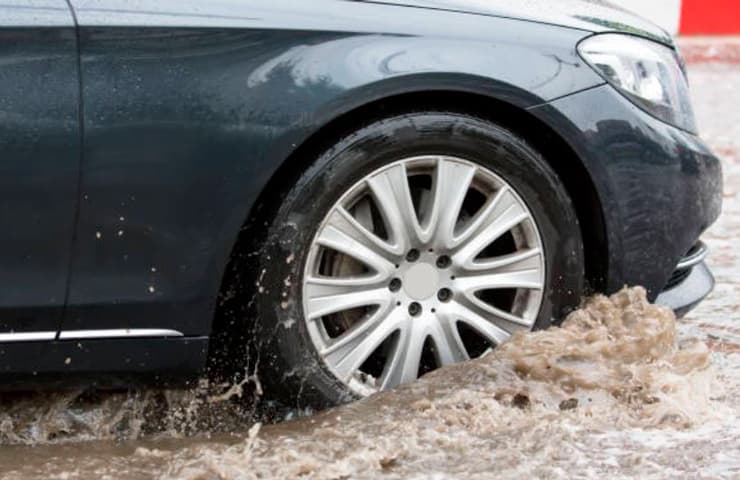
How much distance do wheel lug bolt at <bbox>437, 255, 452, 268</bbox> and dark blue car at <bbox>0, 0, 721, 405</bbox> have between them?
0.6 inches

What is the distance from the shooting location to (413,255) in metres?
3.63

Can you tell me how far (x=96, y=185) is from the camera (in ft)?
10.8

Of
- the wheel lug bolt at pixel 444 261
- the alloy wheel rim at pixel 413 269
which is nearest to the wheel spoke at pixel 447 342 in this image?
the alloy wheel rim at pixel 413 269

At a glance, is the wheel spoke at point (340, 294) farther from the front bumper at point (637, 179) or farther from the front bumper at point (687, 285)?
the front bumper at point (687, 285)

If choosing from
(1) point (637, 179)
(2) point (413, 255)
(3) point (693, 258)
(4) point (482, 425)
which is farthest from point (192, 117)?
(3) point (693, 258)

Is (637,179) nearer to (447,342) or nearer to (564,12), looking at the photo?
(564,12)

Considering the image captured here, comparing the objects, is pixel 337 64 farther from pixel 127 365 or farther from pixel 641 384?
pixel 641 384

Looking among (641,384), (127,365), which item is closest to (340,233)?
(127,365)

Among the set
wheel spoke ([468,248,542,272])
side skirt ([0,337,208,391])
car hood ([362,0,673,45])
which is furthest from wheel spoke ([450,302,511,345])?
car hood ([362,0,673,45])

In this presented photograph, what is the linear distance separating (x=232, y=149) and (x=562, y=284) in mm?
991

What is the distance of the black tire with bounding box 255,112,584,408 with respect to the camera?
3.50 metres

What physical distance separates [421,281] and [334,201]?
12.2 inches

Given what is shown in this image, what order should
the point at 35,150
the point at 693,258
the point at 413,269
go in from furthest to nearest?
the point at 693,258 → the point at 413,269 → the point at 35,150

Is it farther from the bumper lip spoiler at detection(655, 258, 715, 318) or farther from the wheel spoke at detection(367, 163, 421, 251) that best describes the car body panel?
the bumper lip spoiler at detection(655, 258, 715, 318)
